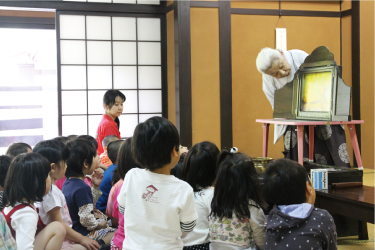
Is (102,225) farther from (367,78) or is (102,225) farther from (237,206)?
(367,78)

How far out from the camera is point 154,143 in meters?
1.37

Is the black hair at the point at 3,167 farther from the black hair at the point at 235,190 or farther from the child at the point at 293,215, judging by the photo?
the child at the point at 293,215

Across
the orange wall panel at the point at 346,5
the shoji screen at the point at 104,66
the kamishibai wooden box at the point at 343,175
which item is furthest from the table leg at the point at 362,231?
the orange wall panel at the point at 346,5

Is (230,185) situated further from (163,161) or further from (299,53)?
(299,53)

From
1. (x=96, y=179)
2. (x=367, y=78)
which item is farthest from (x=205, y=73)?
(x=96, y=179)

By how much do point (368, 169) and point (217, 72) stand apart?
2.38 meters

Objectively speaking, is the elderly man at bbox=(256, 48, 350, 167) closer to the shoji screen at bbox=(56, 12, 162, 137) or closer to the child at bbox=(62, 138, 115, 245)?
the child at bbox=(62, 138, 115, 245)

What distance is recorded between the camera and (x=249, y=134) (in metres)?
4.97

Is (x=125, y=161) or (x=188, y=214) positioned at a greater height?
(x=125, y=161)

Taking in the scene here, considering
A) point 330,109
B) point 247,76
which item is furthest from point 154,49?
point 330,109

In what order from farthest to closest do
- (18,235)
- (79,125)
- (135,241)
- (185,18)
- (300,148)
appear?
(79,125) → (185,18) → (300,148) → (18,235) → (135,241)

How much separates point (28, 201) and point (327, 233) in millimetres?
1212

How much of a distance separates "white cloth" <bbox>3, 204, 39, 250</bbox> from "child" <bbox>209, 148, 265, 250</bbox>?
75cm

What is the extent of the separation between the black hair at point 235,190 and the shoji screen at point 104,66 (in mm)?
3580
